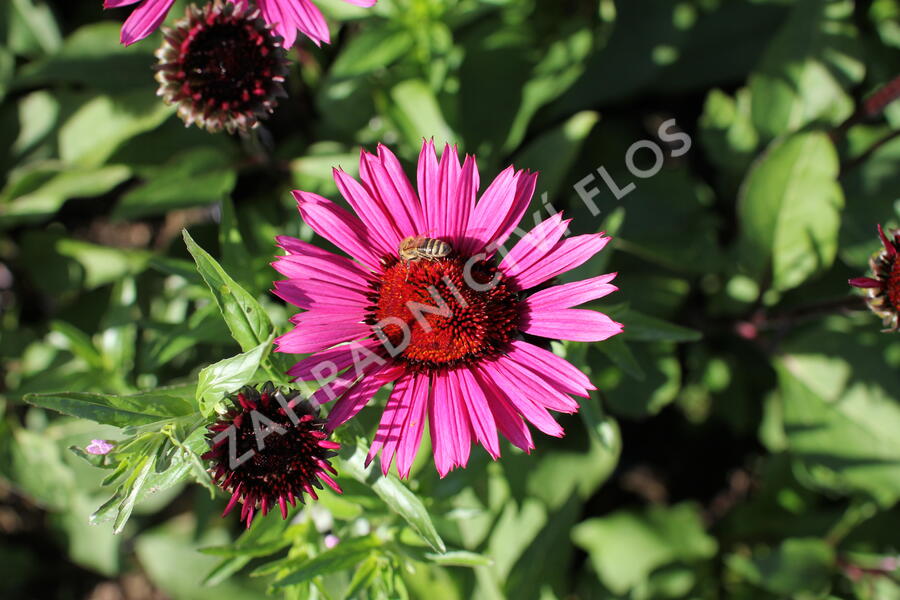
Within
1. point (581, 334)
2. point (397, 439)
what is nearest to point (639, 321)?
point (581, 334)

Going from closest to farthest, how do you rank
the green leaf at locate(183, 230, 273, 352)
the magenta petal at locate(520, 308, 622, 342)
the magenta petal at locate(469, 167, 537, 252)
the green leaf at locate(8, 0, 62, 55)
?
the green leaf at locate(183, 230, 273, 352), the magenta petal at locate(520, 308, 622, 342), the magenta petal at locate(469, 167, 537, 252), the green leaf at locate(8, 0, 62, 55)

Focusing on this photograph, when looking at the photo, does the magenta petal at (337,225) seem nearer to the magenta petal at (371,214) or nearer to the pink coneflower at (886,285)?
the magenta petal at (371,214)

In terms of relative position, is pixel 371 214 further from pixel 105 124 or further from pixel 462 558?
pixel 105 124

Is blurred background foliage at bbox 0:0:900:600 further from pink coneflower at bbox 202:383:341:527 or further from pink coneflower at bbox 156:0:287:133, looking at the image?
pink coneflower at bbox 202:383:341:527

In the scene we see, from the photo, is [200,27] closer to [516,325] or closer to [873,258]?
[516,325]

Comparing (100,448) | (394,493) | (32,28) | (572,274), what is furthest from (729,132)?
(32,28)

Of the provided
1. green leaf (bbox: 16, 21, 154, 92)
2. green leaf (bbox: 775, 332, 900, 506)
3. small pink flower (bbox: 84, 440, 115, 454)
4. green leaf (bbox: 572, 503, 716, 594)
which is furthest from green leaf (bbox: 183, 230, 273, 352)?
green leaf (bbox: 775, 332, 900, 506)

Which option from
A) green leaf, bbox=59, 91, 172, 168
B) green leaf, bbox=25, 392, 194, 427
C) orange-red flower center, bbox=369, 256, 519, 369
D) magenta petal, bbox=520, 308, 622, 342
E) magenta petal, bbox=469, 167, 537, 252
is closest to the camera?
green leaf, bbox=25, 392, 194, 427
